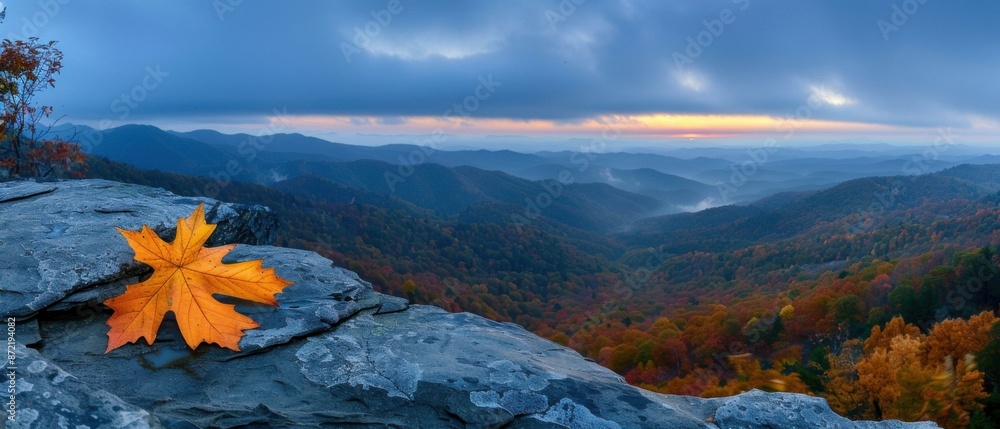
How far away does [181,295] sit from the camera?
4.24 meters

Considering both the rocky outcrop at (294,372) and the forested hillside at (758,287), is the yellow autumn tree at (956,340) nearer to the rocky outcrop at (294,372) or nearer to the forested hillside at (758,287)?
the forested hillside at (758,287)

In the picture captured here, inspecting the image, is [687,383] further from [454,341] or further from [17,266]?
[17,266]

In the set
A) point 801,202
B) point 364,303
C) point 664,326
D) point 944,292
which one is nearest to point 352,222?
point 664,326

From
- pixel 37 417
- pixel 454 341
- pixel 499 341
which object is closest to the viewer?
pixel 37 417

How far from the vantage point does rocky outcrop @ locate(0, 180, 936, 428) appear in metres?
3.31

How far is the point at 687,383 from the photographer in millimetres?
37188

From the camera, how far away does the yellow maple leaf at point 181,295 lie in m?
4.15

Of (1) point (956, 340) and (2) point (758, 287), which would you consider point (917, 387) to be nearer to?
(1) point (956, 340)

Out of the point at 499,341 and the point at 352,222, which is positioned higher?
the point at 499,341

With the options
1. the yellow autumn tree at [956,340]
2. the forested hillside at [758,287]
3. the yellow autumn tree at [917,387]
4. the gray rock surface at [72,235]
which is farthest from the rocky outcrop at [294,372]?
the yellow autumn tree at [956,340]

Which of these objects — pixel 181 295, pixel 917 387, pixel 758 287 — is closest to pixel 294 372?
pixel 181 295

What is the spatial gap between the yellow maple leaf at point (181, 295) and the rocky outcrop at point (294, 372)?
15cm

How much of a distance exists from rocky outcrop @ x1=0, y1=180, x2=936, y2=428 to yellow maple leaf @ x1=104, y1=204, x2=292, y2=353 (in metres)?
0.15

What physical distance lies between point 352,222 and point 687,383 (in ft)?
310
